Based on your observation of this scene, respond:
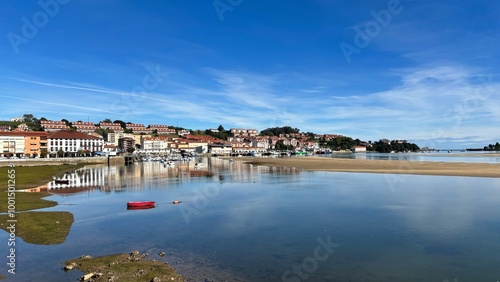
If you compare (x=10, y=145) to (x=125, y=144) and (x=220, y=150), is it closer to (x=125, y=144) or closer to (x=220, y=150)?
(x=125, y=144)

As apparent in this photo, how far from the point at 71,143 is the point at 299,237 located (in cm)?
13833

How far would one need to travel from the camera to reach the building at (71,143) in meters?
127

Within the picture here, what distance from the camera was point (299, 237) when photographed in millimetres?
16125

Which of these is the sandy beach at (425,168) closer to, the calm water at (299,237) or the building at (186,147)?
the calm water at (299,237)

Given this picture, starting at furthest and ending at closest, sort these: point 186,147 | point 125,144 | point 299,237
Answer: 1. point 186,147
2. point 125,144
3. point 299,237

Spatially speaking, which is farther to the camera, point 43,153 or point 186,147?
point 186,147

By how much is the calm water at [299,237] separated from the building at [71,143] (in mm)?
113928

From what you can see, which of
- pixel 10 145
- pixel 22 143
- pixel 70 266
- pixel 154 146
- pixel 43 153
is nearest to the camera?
pixel 70 266

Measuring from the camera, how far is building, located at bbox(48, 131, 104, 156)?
127m

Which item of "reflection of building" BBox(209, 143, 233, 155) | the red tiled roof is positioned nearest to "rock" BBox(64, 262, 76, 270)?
the red tiled roof

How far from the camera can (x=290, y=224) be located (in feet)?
61.6

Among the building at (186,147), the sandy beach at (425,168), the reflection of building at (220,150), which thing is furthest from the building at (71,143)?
the sandy beach at (425,168)

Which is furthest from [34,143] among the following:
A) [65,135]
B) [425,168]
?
[425,168]

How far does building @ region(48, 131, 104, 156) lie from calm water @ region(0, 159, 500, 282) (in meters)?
114
